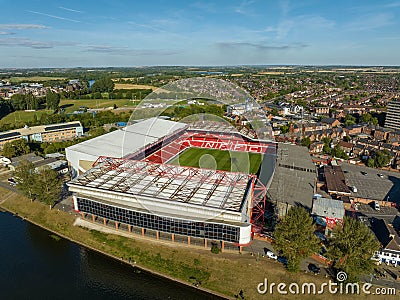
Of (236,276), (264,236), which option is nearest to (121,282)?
(236,276)

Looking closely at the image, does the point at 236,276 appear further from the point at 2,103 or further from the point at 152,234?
the point at 2,103

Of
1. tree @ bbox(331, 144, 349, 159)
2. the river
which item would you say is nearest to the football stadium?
the river

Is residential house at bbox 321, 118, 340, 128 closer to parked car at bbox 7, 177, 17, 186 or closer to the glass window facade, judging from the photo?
the glass window facade

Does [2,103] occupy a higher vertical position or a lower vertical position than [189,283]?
higher

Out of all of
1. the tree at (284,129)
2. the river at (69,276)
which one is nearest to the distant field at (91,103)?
the tree at (284,129)

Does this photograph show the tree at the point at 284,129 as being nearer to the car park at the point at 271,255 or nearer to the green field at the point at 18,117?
the car park at the point at 271,255

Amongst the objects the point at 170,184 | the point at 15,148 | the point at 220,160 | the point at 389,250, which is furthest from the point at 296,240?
the point at 15,148

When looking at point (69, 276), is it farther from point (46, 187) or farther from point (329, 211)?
point (329, 211)
